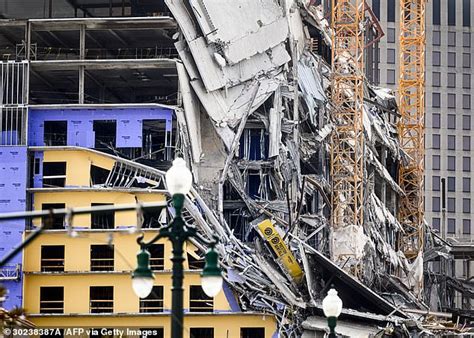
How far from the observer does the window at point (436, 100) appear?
199500mm

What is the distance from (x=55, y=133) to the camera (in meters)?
94.3

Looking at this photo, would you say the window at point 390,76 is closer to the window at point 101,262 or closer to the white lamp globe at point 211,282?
the window at point 101,262

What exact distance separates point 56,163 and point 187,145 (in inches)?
319

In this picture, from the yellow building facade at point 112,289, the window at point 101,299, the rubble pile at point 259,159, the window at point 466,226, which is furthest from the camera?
the window at point 466,226

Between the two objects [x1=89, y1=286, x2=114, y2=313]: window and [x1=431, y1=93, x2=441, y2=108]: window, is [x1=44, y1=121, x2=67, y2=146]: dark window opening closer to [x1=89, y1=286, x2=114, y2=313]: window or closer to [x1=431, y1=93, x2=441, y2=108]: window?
[x1=89, y1=286, x2=114, y2=313]: window

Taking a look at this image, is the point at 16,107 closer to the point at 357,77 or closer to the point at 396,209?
the point at 357,77

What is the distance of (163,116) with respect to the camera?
303 ft

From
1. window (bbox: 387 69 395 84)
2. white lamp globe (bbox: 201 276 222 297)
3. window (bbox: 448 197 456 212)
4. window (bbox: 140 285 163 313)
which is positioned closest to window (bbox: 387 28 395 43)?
window (bbox: 387 69 395 84)

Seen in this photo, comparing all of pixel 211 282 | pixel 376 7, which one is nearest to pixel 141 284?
pixel 211 282

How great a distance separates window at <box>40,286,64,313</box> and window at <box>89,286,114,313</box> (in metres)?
1.83

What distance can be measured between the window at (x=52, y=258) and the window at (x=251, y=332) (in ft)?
37.5

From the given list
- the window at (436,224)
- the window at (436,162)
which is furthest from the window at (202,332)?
the window at (436,162)

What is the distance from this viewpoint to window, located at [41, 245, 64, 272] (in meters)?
90.6

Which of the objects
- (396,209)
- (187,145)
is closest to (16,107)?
(187,145)
